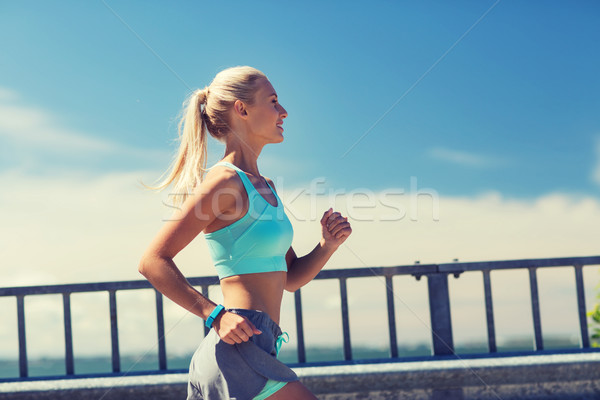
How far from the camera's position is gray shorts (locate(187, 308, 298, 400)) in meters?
1.67

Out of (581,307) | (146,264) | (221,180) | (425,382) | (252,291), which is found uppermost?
(221,180)

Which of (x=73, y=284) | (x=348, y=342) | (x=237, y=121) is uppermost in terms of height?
(x=237, y=121)

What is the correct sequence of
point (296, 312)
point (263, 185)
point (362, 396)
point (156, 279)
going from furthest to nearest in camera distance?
point (296, 312) < point (362, 396) < point (263, 185) < point (156, 279)

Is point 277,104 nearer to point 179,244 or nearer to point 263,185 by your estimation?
point 263,185

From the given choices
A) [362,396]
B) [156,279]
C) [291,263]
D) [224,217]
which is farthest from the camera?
[362,396]

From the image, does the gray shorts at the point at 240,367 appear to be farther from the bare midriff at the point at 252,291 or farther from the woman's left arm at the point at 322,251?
the woman's left arm at the point at 322,251

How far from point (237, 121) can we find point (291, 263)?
592mm

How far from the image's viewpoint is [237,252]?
68.9 inches

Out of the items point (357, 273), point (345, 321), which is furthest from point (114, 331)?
point (357, 273)

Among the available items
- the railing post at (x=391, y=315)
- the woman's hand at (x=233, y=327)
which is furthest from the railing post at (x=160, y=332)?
the woman's hand at (x=233, y=327)

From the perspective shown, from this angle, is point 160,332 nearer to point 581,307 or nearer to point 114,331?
point 114,331

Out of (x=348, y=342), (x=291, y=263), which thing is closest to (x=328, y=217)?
(x=291, y=263)

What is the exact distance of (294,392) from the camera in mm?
1704

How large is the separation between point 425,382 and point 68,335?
108 inches
